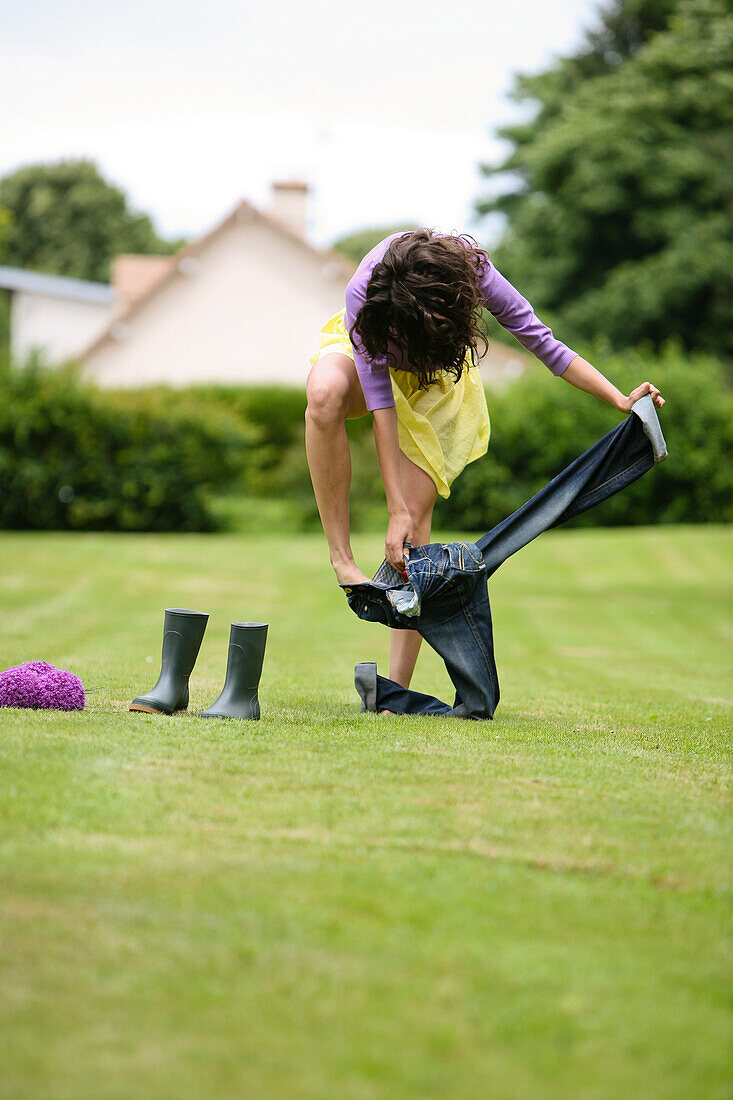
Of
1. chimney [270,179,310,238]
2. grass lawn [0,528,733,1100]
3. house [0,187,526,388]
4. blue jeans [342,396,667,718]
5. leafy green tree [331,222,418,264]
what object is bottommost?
grass lawn [0,528,733,1100]

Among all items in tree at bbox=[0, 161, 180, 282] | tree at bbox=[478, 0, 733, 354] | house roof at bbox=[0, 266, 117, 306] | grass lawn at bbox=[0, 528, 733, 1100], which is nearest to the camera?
grass lawn at bbox=[0, 528, 733, 1100]

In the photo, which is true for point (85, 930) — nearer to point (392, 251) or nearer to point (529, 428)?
point (392, 251)

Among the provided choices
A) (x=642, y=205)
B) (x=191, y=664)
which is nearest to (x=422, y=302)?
(x=191, y=664)

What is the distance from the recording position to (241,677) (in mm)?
3391

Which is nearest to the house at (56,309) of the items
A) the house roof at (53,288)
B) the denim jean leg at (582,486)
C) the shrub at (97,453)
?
the house roof at (53,288)

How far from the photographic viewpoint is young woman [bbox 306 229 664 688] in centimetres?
358

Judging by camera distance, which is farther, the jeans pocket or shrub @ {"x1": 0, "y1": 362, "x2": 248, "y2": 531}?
shrub @ {"x1": 0, "y1": 362, "x2": 248, "y2": 531}

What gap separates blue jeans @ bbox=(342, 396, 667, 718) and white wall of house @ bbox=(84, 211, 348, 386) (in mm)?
22207

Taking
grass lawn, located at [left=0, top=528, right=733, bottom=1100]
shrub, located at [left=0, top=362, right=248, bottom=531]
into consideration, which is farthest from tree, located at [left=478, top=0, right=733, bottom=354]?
grass lawn, located at [left=0, top=528, right=733, bottom=1100]

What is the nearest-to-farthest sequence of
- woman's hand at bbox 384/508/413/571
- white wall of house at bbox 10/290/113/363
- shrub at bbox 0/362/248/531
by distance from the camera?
woman's hand at bbox 384/508/413/571 < shrub at bbox 0/362/248/531 < white wall of house at bbox 10/290/113/363

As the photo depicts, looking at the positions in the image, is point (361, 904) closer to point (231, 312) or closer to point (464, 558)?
point (464, 558)

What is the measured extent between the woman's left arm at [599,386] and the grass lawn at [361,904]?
1112 millimetres

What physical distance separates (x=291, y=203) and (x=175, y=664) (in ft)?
87.0

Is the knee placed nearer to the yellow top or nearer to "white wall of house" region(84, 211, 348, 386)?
the yellow top
